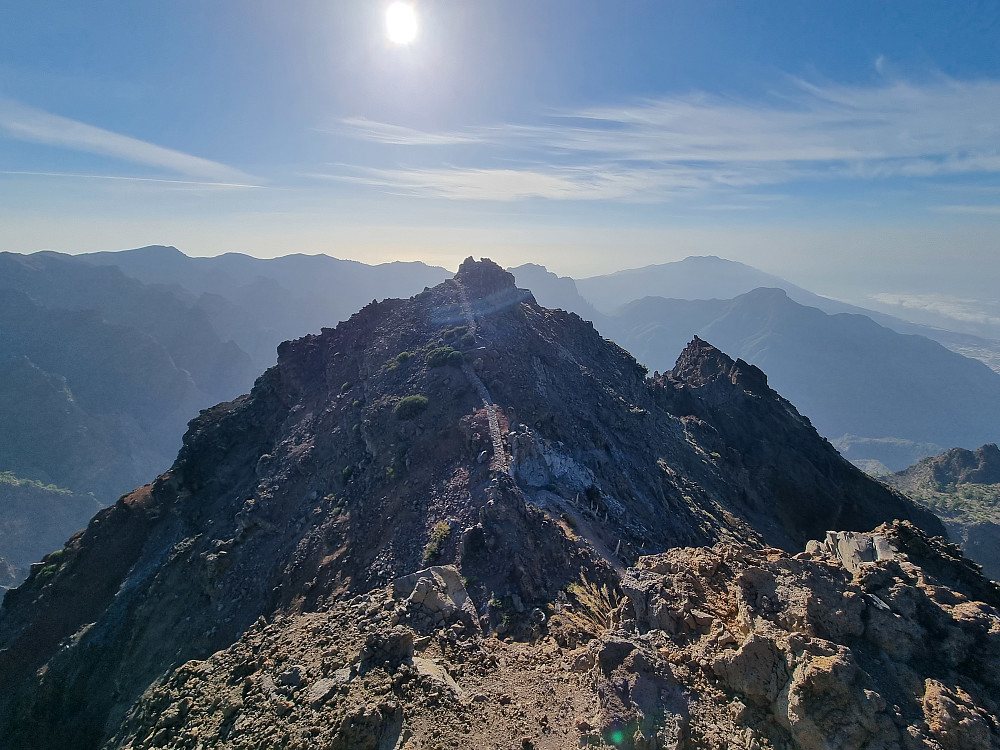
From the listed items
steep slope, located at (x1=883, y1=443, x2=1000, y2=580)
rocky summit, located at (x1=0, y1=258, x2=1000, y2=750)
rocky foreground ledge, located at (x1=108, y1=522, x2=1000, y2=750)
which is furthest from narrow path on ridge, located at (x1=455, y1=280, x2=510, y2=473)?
steep slope, located at (x1=883, y1=443, x2=1000, y2=580)

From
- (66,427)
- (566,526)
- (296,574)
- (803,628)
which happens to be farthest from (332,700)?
(66,427)

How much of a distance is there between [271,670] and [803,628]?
18.4 meters

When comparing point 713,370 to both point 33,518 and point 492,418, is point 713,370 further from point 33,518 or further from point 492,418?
point 33,518

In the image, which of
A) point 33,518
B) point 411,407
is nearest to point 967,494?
point 411,407

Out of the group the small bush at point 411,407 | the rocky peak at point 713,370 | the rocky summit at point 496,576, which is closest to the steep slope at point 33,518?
the rocky summit at point 496,576

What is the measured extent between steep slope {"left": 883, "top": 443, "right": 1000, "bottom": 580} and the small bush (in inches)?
3756

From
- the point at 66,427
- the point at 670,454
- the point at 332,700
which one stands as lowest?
the point at 66,427

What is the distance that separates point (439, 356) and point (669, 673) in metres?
37.6

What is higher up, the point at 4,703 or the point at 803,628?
the point at 803,628

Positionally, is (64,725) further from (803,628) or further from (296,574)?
(803,628)

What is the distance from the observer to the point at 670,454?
4962 cm

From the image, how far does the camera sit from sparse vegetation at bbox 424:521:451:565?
2638 centimetres

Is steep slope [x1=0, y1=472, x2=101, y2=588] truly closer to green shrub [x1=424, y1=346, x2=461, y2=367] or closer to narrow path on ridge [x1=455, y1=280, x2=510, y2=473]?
green shrub [x1=424, y1=346, x2=461, y2=367]

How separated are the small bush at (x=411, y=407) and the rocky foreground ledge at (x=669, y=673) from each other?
2156 centimetres
